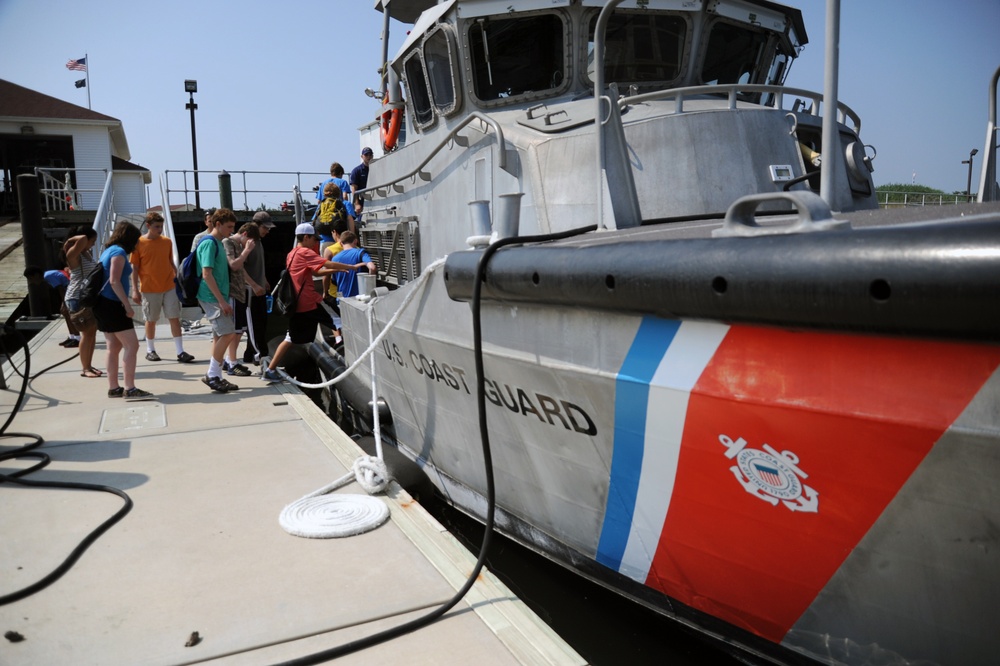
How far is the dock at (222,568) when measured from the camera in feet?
7.82

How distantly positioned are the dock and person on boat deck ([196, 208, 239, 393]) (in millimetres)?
1334

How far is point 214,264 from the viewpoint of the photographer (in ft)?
19.8

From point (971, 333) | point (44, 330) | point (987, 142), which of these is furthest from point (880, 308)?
point (44, 330)

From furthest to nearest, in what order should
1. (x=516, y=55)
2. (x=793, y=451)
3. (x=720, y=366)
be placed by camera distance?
(x=516, y=55), (x=720, y=366), (x=793, y=451)

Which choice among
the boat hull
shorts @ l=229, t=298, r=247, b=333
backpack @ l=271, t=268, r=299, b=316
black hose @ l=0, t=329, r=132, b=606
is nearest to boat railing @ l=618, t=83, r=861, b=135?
the boat hull

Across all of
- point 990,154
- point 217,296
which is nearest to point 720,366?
point 990,154

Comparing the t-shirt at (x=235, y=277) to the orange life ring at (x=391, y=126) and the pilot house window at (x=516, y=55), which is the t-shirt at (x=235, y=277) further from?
the pilot house window at (x=516, y=55)

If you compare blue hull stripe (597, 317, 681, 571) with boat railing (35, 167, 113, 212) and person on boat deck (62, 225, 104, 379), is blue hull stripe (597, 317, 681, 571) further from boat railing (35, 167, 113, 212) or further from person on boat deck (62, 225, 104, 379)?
boat railing (35, 167, 113, 212)

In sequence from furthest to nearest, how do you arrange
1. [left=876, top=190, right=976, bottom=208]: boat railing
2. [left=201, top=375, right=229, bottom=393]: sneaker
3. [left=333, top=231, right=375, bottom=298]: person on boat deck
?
1. [left=333, top=231, right=375, bottom=298]: person on boat deck
2. [left=201, top=375, right=229, bottom=393]: sneaker
3. [left=876, top=190, right=976, bottom=208]: boat railing

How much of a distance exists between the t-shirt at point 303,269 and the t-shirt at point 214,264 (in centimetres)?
57

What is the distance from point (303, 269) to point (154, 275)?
5.43 ft

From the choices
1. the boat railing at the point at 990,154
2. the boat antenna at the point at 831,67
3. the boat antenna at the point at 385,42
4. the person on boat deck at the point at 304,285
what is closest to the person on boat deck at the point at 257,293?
the person on boat deck at the point at 304,285

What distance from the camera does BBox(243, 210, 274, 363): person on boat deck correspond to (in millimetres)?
6770

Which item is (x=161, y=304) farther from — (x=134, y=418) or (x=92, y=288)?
(x=134, y=418)
